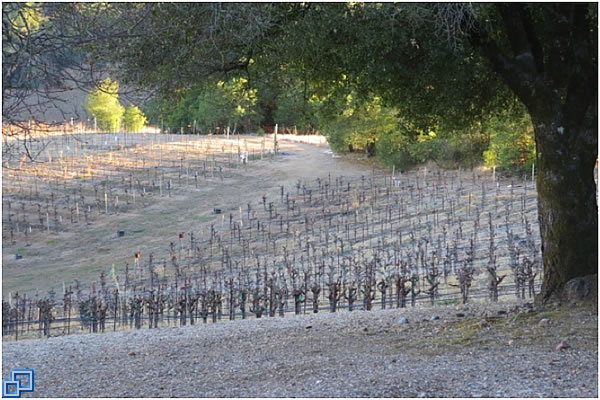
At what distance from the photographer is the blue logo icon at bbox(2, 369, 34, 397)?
5836mm

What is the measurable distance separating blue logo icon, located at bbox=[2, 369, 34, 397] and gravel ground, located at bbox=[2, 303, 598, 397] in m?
0.08

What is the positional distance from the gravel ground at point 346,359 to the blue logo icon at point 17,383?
0.08 m

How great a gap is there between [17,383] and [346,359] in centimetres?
238

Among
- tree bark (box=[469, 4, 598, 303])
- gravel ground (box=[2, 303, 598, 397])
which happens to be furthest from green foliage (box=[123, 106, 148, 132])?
tree bark (box=[469, 4, 598, 303])

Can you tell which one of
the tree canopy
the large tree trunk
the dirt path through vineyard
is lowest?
the dirt path through vineyard

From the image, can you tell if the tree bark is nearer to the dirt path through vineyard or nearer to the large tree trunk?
the large tree trunk

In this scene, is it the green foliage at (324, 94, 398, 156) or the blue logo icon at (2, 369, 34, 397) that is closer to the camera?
the blue logo icon at (2, 369, 34, 397)

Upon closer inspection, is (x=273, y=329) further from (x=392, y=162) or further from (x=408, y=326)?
(x=392, y=162)

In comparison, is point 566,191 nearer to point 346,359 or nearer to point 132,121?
point 346,359

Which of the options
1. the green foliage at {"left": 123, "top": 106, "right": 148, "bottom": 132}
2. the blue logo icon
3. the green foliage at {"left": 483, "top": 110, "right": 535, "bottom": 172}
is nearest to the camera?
the blue logo icon

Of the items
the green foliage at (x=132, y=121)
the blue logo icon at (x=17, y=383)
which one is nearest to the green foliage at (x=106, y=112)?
the green foliage at (x=132, y=121)

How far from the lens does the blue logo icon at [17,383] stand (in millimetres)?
5836

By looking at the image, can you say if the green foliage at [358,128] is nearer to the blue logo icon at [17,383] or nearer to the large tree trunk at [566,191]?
the large tree trunk at [566,191]

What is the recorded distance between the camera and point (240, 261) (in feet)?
65.0
